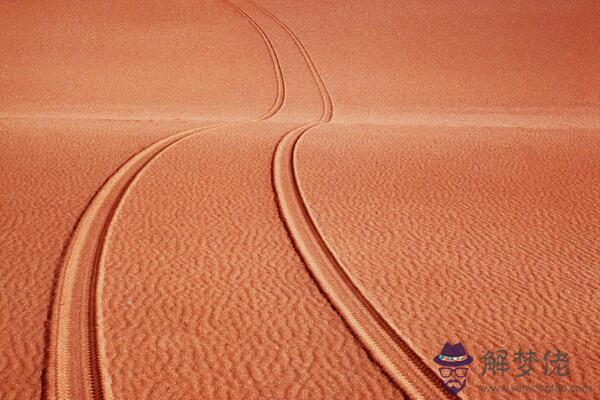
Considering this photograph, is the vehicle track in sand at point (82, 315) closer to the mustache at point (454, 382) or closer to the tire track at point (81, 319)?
the tire track at point (81, 319)

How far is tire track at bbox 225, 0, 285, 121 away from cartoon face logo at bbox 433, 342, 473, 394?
13.8m

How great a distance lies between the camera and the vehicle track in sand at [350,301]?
4367mm

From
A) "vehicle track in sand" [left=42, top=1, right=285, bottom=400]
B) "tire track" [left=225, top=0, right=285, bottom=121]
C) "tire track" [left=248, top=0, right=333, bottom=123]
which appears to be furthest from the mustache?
"tire track" [left=225, top=0, right=285, bottom=121]

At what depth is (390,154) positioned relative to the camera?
1084 cm

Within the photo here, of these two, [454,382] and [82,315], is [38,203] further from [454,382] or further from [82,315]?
[454,382]

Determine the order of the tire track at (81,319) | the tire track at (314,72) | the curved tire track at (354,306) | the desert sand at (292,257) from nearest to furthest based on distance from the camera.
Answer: the tire track at (81,319) < the curved tire track at (354,306) < the desert sand at (292,257) < the tire track at (314,72)

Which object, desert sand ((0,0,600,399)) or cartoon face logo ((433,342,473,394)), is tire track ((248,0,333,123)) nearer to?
desert sand ((0,0,600,399))

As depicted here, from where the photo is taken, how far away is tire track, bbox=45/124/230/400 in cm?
423

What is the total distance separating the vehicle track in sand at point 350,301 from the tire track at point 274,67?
383 inches

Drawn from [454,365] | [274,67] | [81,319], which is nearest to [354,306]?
[454,365]

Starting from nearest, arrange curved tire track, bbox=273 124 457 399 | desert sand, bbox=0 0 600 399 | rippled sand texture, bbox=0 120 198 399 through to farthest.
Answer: curved tire track, bbox=273 124 457 399, desert sand, bbox=0 0 600 399, rippled sand texture, bbox=0 120 198 399

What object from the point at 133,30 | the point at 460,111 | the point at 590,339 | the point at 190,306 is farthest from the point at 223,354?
the point at 133,30

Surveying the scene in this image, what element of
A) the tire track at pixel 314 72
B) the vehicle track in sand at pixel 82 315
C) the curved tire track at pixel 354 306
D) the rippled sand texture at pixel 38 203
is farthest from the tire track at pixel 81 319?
the tire track at pixel 314 72

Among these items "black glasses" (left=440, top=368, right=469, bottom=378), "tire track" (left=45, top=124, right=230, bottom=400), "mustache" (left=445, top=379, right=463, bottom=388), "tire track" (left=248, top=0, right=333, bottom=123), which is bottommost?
"mustache" (left=445, top=379, right=463, bottom=388)
